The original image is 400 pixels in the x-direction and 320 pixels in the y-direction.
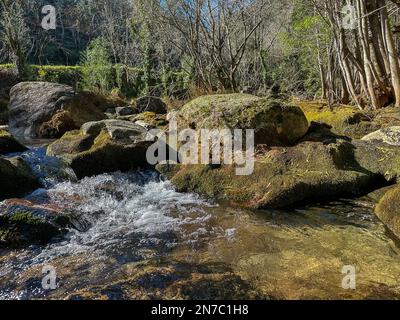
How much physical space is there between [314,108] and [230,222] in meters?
6.31

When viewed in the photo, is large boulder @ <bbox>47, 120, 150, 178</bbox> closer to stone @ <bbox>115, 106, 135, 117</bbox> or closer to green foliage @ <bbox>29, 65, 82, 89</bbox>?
stone @ <bbox>115, 106, 135, 117</bbox>

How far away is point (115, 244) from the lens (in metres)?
4.33

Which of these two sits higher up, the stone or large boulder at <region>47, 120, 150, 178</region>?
the stone

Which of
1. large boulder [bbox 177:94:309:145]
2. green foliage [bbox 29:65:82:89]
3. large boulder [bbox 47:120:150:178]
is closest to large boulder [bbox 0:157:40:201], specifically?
large boulder [bbox 47:120:150:178]

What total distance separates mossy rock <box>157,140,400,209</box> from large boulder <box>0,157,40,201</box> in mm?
2390

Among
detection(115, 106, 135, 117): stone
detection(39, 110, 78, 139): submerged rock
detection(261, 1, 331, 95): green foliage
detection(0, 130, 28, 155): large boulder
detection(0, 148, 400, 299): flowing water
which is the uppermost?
detection(261, 1, 331, 95): green foliage

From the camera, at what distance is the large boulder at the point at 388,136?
657 centimetres

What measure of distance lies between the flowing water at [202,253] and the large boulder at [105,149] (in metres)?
1.22

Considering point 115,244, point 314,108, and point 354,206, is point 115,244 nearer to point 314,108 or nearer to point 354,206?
point 354,206

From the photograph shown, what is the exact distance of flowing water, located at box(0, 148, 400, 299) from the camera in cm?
326

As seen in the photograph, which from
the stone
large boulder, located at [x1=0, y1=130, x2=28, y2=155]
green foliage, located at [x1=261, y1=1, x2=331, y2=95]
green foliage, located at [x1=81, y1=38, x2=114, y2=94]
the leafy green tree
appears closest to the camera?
large boulder, located at [x1=0, y1=130, x2=28, y2=155]

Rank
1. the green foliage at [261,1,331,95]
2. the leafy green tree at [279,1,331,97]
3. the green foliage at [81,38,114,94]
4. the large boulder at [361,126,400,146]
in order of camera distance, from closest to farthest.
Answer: the large boulder at [361,126,400,146] → the leafy green tree at [279,1,331,97] → the green foliage at [261,1,331,95] → the green foliage at [81,38,114,94]

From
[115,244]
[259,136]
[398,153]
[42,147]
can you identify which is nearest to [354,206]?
[398,153]
